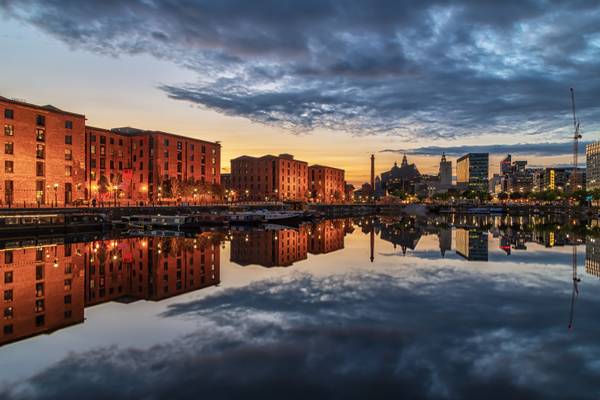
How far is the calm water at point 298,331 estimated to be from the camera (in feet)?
35.9

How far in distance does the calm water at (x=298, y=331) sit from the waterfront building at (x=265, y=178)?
132 m

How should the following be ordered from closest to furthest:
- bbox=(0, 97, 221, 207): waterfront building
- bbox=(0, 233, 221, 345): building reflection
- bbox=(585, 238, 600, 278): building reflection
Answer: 1. bbox=(0, 233, 221, 345): building reflection
2. bbox=(585, 238, 600, 278): building reflection
3. bbox=(0, 97, 221, 207): waterfront building

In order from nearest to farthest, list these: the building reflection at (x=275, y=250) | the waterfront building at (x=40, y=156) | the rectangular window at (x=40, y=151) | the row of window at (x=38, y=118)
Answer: the building reflection at (x=275, y=250) → the waterfront building at (x=40, y=156) → the row of window at (x=38, y=118) → the rectangular window at (x=40, y=151)

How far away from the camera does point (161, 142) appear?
101m

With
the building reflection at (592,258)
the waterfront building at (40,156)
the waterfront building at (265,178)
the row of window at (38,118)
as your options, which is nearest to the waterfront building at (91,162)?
the waterfront building at (40,156)

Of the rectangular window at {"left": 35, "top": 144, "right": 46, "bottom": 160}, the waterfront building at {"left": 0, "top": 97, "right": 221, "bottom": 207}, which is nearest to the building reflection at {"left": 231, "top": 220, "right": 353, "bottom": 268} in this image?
the waterfront building at {"left": 0, "top": 97, "right": 221, "bottom": 207}

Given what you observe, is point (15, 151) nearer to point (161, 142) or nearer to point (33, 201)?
point (33, 201)

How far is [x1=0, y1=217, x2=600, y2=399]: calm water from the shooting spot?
10.9 meters

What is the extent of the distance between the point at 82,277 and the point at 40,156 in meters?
54.9

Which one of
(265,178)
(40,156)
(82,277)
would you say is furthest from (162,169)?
(82,277)

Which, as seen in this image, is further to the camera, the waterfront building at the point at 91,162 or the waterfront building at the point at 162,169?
the waterfront building at the point at 162,169

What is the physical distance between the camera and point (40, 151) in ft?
232

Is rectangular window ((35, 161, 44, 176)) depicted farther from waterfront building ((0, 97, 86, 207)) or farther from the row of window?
the row of window

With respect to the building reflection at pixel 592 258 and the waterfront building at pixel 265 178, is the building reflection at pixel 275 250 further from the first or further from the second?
the waterfront building at pixel 265 178
